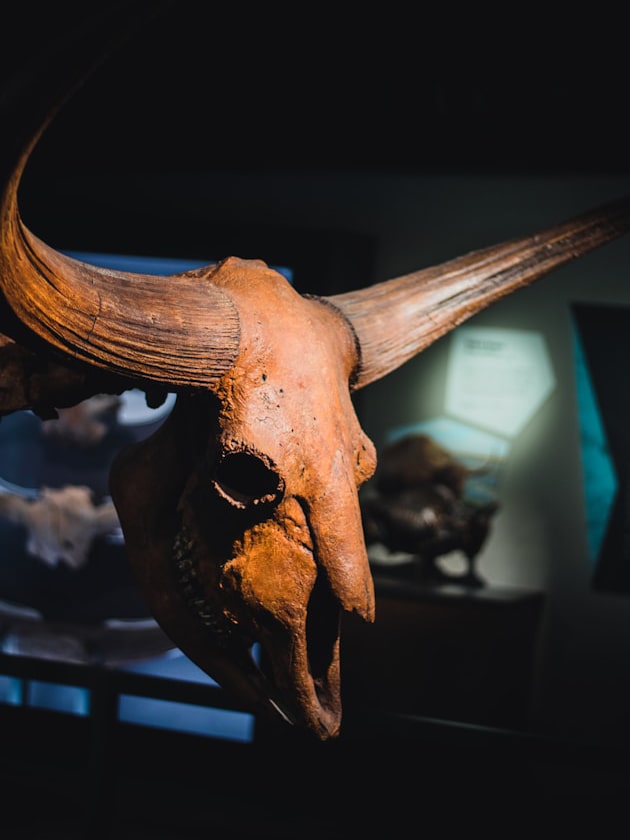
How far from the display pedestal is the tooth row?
6.81 ft

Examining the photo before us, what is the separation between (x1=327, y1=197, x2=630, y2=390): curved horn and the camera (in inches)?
63.5

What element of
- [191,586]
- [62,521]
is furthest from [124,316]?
[62,521]

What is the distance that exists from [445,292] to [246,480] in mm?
623

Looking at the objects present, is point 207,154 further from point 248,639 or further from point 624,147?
point 248,639

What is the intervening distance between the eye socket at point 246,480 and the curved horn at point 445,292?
0.36 m

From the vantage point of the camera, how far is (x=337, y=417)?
1385 mm

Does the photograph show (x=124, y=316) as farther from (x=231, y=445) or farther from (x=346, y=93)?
(x=346, y=93)

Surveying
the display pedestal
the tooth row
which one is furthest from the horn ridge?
the display pedestal

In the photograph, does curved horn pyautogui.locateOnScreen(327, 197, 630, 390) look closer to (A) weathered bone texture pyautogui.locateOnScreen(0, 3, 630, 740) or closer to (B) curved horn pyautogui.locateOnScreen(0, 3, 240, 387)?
(A) weathered bone texture pyautogui.locateOnScreen(0, 3, 630, 740)

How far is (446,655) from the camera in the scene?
3436 millimetres

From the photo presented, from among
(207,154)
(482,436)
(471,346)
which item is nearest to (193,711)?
(482,436)

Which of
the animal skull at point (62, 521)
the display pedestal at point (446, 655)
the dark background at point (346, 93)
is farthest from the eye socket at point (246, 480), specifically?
the animal skull at point (62, 521)

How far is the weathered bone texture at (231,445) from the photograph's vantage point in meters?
1.19

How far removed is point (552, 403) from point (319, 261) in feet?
4.27
